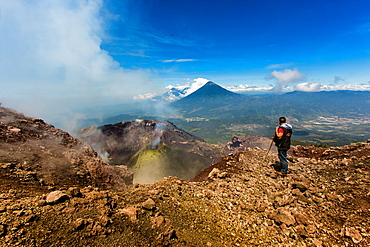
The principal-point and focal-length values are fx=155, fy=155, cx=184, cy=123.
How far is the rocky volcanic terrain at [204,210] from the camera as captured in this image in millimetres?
4164

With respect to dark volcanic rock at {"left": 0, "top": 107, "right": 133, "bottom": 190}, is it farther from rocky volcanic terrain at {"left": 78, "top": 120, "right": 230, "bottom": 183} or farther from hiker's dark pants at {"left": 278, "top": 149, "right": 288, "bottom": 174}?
rocky volcanic terrain at {"left": 78, "top": 120, "right": 230, "bottom": 183}

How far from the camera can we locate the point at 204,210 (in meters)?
6.50

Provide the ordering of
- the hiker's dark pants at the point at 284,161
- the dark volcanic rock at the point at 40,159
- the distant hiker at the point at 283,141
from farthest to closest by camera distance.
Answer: the hiker's dark pants at the point at 284,161, the distant hiker at the point at 283,141, the dark volcanic rock at the point at 40,159

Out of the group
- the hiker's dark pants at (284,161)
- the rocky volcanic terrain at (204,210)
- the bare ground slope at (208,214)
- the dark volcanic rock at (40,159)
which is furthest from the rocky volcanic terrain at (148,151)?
the bare ground slope at (208,214)

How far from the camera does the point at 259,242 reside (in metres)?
4.65

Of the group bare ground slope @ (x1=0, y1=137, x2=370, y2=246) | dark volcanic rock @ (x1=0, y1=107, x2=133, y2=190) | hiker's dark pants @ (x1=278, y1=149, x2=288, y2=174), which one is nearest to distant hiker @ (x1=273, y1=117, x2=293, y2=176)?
hiker's dark pants @ (x1=278, y1=149, x2=288, y2=174)

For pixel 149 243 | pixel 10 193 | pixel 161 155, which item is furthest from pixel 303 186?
pixel 161 155

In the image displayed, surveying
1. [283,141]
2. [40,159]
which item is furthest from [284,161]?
[40,159]

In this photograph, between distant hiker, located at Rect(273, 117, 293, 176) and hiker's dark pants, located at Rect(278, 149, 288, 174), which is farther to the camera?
hiker's dark pants, located at Rect(278, 149, 288, 174)

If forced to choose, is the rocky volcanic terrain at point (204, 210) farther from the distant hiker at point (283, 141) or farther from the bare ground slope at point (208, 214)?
the distant hiker at point (283, 141)

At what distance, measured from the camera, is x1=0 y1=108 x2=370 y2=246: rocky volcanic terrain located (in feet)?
13.7

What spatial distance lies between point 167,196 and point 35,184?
250 inches

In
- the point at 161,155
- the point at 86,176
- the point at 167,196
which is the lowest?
the point at 161,155

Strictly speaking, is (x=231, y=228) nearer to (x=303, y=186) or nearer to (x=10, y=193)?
(x=303, y=186)
